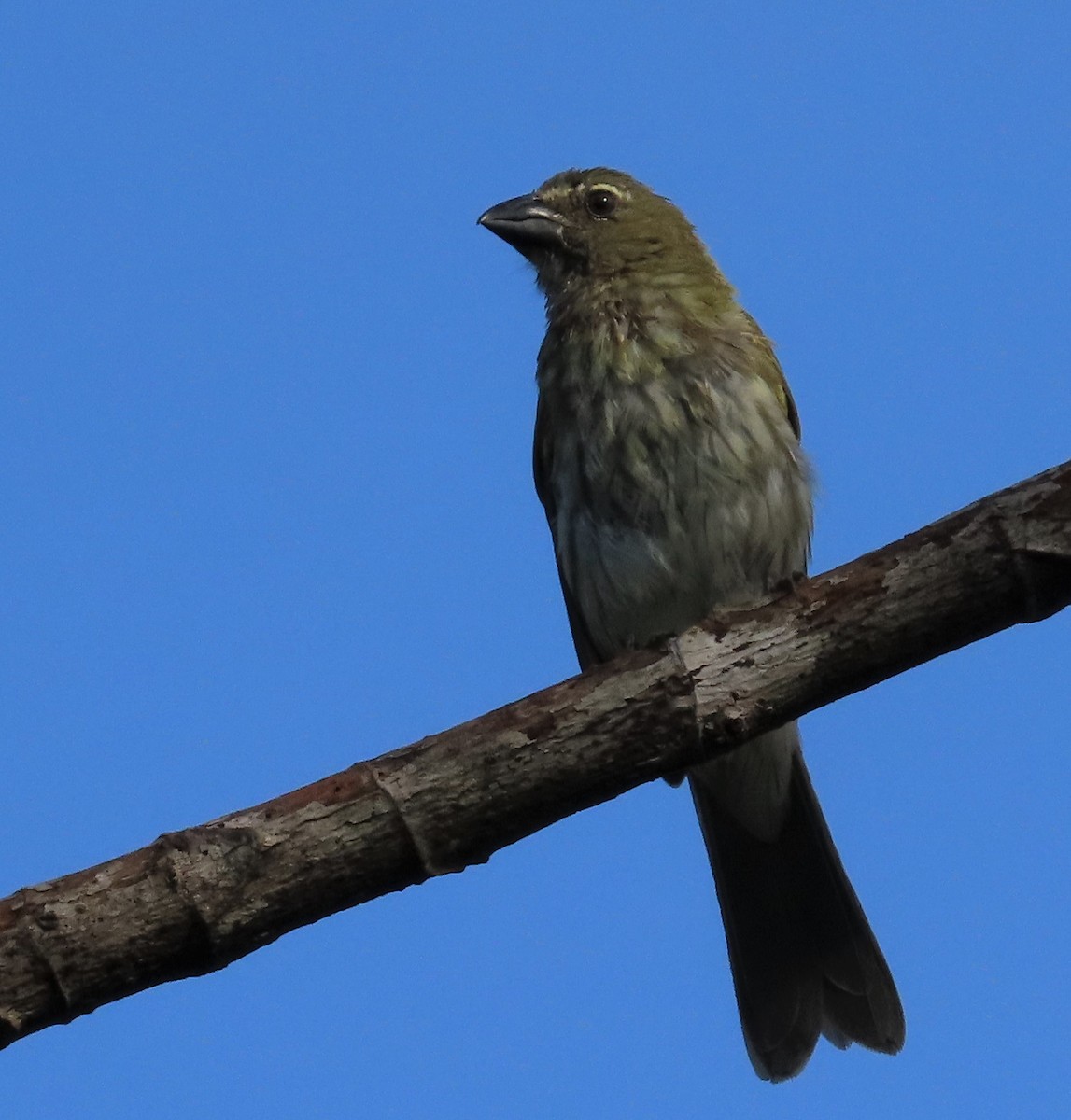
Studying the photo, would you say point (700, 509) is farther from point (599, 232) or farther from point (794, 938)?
point (794, 938)

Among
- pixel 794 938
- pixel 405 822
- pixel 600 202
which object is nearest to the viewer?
pixel 405 822

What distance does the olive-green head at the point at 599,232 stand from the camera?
6.41 metres

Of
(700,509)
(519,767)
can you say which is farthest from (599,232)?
(519,767)

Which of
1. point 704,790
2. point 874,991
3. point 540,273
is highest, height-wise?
point 540,273

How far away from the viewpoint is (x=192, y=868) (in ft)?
11.8

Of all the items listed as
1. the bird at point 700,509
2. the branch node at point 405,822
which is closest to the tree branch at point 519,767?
the branch node at point 405,822

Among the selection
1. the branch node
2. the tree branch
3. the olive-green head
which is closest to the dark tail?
the olive-green head

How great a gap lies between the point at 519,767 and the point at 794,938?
2.70 m

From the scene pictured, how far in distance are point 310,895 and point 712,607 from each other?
2.46 m

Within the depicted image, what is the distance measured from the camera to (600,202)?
22.0ft

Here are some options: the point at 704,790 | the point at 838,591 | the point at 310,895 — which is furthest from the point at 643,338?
the point at 310,895

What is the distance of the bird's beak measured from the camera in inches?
260

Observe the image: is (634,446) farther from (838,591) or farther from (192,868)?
(192,868)

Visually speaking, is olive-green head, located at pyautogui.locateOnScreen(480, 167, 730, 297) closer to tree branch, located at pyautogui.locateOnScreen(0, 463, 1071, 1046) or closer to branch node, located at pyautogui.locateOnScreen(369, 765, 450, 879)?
tree branch, located at pyautogui.locateOnScreen(0, 463, 1071, 1046)
